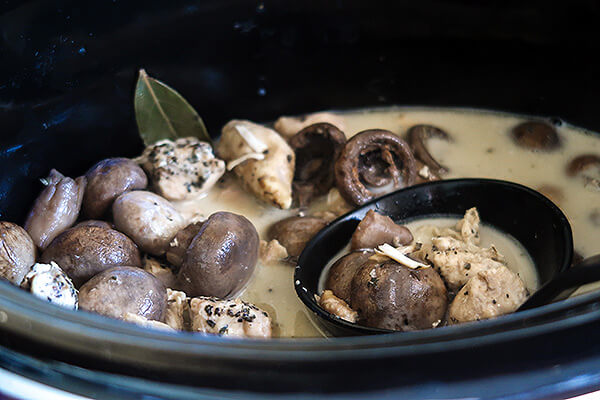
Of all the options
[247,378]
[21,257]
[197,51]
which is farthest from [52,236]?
[247,378]

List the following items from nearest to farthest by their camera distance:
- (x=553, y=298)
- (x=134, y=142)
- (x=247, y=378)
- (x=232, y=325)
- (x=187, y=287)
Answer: (x=247, y=378)
(x=553, y=298)
(x=232, y=325)
(x=187, y=287)
(x=134, y=142)

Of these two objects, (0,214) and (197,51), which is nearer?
(0,214)

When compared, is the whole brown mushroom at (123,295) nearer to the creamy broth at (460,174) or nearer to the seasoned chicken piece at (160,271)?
the seasoned chicken piece at (160,271)

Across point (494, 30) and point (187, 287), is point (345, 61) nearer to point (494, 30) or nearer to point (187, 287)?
point (494, 30)

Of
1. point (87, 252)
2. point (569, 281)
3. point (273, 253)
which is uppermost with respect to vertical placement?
point (569, 281)

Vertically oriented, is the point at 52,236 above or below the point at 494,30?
below

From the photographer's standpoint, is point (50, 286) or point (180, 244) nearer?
point (50, 286)

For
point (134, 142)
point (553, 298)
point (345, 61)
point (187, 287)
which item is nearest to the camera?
point (553, 298)

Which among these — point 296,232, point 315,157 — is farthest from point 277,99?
point 296,232

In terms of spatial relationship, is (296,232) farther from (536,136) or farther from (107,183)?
(536,136)
